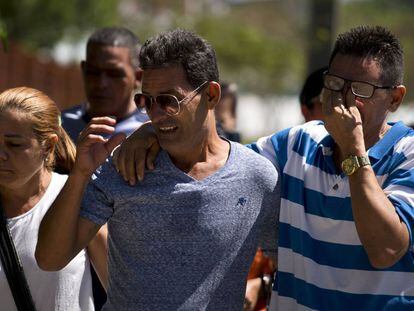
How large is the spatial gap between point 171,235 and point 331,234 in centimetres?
60

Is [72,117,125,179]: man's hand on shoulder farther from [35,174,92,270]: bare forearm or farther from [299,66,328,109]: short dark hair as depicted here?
[299,66,328,109]: short dark hair

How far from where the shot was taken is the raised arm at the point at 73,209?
336 centimetres

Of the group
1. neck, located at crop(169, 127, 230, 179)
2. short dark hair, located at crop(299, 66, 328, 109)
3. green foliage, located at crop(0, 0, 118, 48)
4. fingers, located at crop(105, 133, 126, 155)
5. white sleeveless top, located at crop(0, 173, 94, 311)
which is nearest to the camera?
fingers, located at crop(105, 133, 126, 155)

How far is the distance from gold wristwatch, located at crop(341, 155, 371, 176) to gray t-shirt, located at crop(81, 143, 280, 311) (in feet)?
1.60

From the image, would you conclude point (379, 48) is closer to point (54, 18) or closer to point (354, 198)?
point (354, 198)

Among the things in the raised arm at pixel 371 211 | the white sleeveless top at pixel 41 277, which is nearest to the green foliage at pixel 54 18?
the white sleeveless top at pixel 41 277

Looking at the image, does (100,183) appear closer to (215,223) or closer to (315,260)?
(215,223)

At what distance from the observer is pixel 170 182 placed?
360 centimetres

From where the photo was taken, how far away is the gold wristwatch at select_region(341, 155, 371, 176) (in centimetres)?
333

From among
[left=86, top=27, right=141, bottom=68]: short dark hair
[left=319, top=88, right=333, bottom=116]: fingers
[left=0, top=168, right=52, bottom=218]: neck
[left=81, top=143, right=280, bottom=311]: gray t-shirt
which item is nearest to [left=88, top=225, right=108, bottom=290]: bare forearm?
[left=0, top=168, right=52, bottom=218]: neck

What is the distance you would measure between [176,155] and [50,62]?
1506 centimetres

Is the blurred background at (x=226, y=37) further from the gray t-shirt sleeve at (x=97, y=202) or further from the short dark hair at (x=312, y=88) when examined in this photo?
the gray t-shirt sleeve at (x=97, y=202)

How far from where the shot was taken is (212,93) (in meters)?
3.71

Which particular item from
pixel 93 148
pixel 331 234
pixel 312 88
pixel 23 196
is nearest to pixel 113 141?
pixel 93 148
